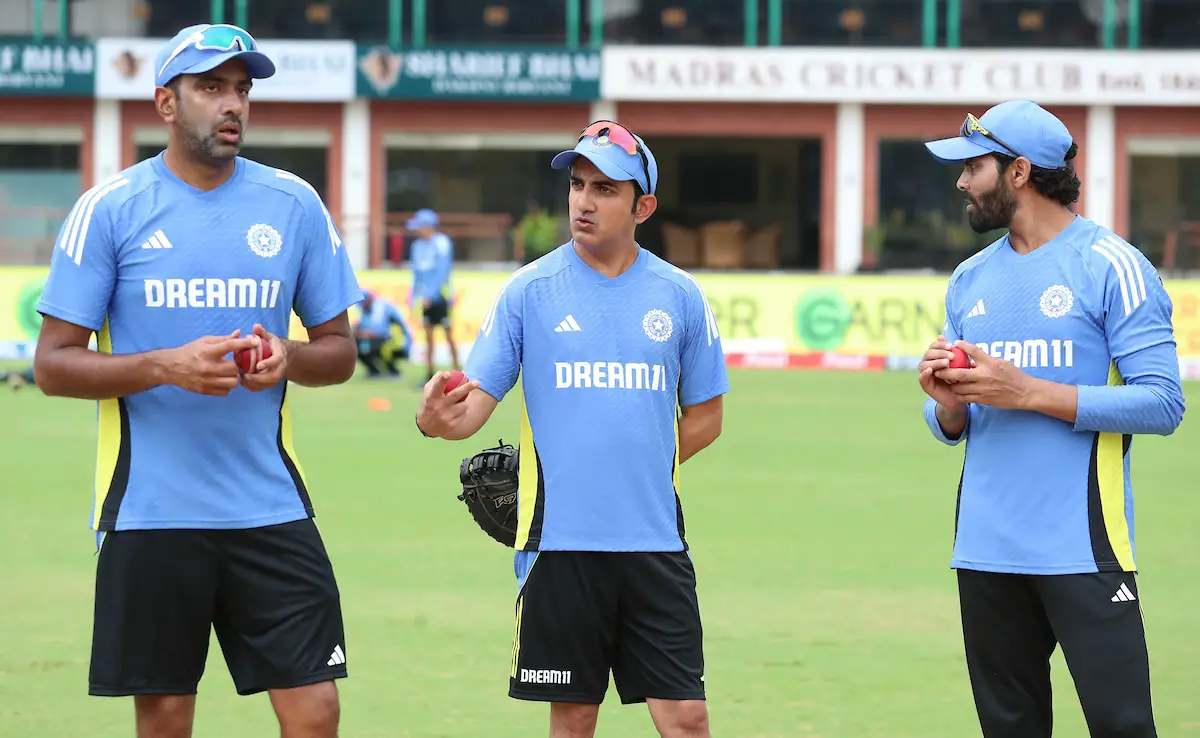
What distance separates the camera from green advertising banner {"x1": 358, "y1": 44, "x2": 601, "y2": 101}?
127 ft

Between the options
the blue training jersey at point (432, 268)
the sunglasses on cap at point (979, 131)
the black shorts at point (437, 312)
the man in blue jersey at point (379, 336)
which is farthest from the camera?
the man in blue jersey at point (379, 336)

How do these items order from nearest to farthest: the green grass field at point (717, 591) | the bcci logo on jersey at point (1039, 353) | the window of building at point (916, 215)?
the bcci logo on jersey at point (1039, 353), the green grass field at point (717, 591), the window of building at point (916, 215)

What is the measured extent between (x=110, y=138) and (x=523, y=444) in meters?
36.2

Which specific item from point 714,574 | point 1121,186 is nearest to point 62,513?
point 714,574

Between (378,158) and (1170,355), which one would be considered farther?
(378,158)

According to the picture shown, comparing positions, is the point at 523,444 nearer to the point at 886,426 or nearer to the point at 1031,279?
the point at 1031,279

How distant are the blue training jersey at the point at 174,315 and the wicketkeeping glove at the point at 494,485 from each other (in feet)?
1.93

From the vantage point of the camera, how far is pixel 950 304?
5555 millimetres

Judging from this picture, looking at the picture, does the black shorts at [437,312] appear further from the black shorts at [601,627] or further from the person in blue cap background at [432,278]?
the black shorts at [601,627]

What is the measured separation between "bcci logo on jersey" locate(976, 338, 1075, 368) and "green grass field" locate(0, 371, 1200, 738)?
7.68 feet

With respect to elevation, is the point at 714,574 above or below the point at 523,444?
below

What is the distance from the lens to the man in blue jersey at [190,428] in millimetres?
5125

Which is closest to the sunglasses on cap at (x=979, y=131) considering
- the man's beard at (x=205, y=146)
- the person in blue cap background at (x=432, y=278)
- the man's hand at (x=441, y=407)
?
the man's hand at (x=441, y=407)

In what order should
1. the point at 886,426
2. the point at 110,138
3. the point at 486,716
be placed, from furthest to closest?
the point at 110,138
the point at 886,426
the point at 486,716
